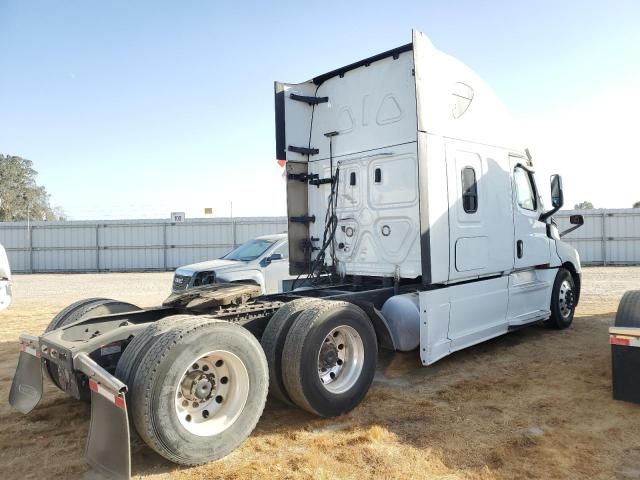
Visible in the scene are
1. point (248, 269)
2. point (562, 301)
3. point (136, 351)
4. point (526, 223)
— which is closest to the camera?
point (136, 351)

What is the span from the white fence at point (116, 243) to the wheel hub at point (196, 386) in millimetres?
21378

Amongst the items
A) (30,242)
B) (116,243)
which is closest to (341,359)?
(116,243)

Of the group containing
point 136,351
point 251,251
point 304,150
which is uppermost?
point 304,150

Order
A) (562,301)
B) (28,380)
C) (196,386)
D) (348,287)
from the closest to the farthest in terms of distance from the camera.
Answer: (196,386) < (28,380) < (348,287) < (562,301)

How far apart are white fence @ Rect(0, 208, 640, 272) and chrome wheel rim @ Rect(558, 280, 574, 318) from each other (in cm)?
1766

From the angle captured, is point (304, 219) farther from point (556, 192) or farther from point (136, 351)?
point (556, 192)

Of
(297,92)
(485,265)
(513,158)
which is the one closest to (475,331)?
(485,265)

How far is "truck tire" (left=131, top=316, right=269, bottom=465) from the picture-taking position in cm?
329

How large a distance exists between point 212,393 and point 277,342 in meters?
0.75

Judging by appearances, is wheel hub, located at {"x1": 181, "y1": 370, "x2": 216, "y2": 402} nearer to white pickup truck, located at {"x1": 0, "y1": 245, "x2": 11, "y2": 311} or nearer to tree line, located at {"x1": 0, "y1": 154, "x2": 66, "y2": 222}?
white pickup truck, located at {"x1": 0, "y1": 245, "x2": 11, "y2": 311}

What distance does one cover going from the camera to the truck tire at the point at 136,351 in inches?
133

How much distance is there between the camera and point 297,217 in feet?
22.2

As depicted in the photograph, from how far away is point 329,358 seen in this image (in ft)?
15.0

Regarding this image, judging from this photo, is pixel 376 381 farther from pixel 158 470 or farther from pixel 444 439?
pixel 158 470
